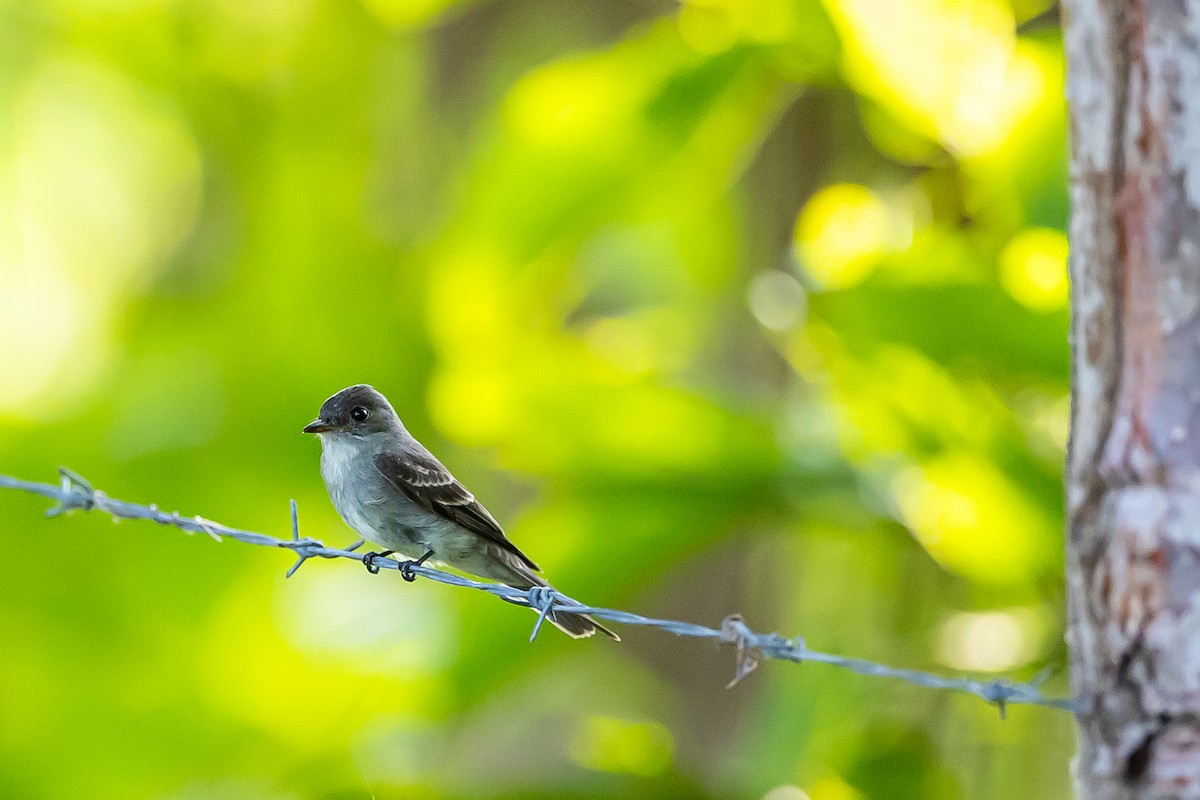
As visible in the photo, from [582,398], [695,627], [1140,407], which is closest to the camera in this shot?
[1140,407]

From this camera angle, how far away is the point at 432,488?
149 centimetres

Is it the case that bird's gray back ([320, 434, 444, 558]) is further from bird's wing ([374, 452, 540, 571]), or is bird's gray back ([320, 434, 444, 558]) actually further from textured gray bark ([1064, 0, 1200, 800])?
textured gray bark ([1064, 0, 1200, 800])

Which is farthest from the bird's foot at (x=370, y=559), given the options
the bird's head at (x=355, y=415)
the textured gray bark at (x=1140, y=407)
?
the textured gray bark at (x=1140, y=407)

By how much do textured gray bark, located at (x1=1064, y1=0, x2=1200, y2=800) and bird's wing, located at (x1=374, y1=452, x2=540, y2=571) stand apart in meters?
0.69

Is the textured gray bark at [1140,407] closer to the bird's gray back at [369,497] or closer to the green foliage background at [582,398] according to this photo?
the bird's gray back at [369,497]

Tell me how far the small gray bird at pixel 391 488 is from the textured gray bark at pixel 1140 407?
0.58 m

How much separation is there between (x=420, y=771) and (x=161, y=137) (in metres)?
3.84

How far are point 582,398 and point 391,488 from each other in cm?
105

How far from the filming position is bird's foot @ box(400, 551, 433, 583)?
141 cm

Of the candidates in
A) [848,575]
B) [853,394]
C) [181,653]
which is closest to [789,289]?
[853,394]

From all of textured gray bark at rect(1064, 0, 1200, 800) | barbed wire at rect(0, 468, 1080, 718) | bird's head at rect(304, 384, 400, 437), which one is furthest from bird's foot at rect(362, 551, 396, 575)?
textured gray bark at rect(1064, 0, 1200, 800)

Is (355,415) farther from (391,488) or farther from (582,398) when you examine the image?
(582,398)

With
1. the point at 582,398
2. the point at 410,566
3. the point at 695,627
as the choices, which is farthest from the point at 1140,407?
the point at 582,398

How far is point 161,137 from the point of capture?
5578 millimetres
